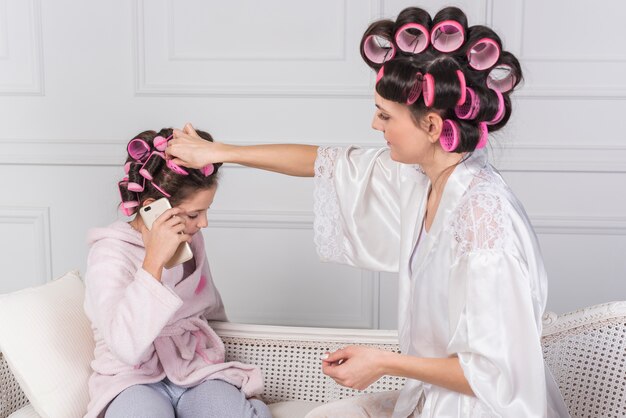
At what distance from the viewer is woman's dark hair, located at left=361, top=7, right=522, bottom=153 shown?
1.42 m

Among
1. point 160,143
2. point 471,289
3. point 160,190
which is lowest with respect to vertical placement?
point 471,289

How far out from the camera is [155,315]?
5.50ft

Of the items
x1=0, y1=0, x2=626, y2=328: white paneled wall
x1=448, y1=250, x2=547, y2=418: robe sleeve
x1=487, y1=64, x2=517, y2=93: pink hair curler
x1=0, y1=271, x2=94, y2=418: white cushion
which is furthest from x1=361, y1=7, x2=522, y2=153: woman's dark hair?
x1=0, y1=0, x2=626, y2=328: white paneled wall

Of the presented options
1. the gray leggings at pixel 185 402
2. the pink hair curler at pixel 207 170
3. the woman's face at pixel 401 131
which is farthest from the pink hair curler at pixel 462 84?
the gray leggings at pixel 185 402

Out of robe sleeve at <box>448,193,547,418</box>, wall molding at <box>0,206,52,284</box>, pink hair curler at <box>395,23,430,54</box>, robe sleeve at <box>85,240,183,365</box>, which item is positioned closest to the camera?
robe sleeve at <box>448,193,547,418</box>

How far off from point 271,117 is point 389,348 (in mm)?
1141

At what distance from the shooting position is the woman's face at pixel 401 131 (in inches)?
59.1

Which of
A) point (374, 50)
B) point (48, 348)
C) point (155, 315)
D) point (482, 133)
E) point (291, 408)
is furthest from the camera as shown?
point (291, 408)

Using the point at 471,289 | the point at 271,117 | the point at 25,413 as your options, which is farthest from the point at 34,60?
the point at 471,289

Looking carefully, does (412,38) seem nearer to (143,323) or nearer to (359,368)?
(359,368)

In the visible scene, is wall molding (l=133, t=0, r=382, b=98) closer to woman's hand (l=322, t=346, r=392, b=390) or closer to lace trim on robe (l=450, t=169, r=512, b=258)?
lace trim on robe (l=450, t=169, r=512, b=258)

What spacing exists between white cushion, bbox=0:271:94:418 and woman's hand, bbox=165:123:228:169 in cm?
48

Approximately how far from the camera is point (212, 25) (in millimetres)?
→ 2836

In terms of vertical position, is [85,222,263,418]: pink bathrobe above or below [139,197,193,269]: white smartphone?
below
